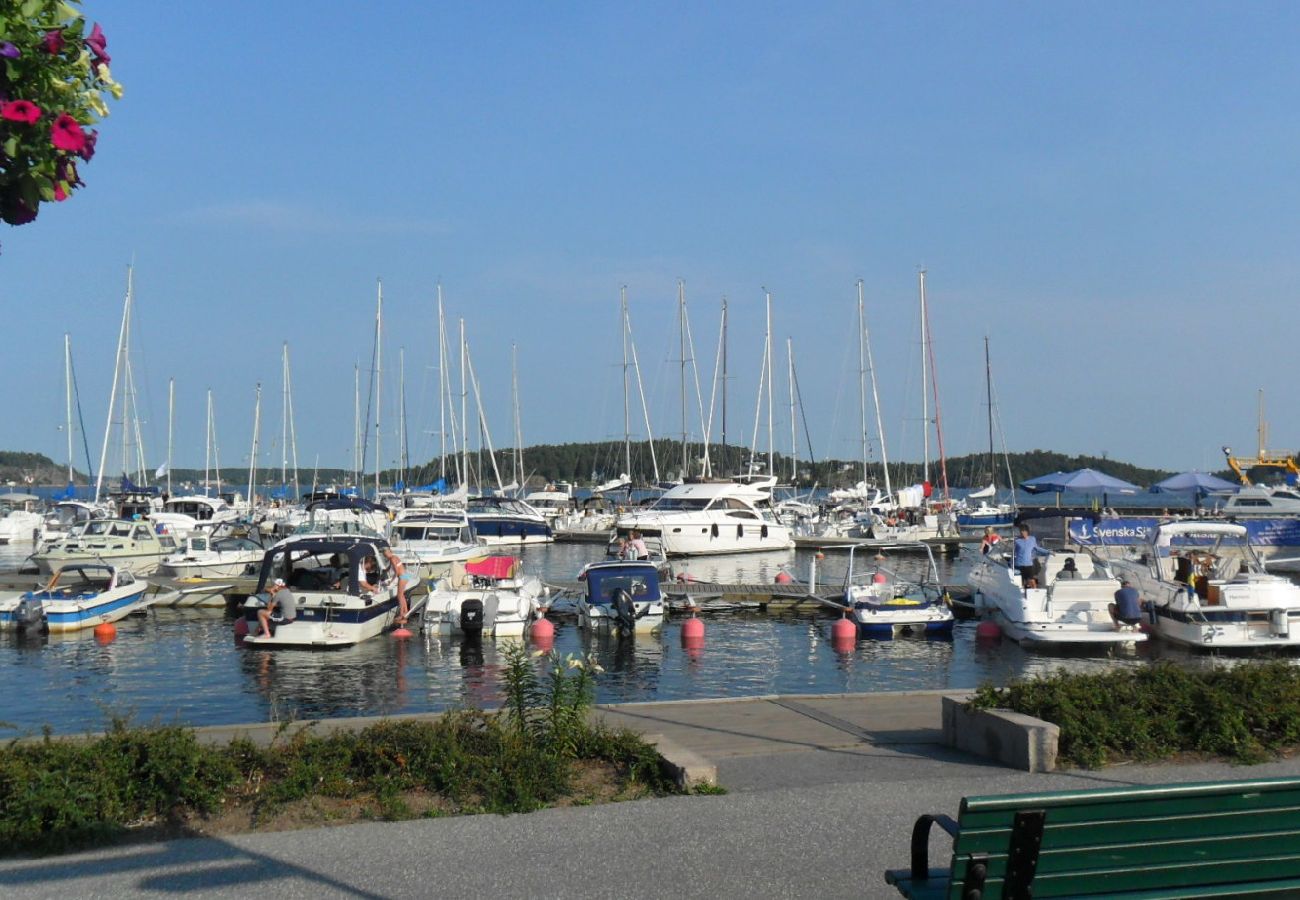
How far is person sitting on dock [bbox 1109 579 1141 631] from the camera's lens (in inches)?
1092

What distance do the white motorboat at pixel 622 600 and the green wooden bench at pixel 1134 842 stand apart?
1026 inches

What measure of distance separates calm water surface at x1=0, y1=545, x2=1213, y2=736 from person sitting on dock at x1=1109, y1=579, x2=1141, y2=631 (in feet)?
2.79

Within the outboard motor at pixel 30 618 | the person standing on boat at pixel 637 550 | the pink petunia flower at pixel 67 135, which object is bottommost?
the outboard motor at pixel 30 618

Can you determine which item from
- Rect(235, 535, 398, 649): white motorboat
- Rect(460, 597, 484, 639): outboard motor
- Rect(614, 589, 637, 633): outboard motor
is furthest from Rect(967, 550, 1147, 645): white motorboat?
Rect(235, 535, 398, 649): white motorboat

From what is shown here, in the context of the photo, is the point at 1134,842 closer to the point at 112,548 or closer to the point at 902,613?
the point at 902,613

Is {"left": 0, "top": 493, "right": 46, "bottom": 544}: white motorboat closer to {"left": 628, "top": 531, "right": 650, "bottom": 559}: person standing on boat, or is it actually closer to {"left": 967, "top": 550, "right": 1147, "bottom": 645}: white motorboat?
{"left": 628, "top": 531, "right": 650, "bottom": 559}: person standing on boat

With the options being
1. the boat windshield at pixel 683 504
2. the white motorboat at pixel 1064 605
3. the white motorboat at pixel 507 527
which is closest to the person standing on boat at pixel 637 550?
the white motorboat at pixel 1064 605

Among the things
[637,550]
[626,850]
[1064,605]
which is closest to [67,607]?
[637,550]

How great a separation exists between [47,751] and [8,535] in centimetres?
7200

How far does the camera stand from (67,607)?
31.5 metres

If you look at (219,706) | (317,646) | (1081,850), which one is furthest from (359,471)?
(1081,850)

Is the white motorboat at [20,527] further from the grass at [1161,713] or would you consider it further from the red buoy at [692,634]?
the grass at [1161,713]

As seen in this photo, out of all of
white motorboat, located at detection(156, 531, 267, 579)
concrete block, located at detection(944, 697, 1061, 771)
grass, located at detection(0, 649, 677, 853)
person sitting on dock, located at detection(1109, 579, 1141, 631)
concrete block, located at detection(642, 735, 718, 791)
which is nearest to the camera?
grass, located at detection(0, 649, 677, 853)

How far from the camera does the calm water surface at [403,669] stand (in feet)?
76.3
